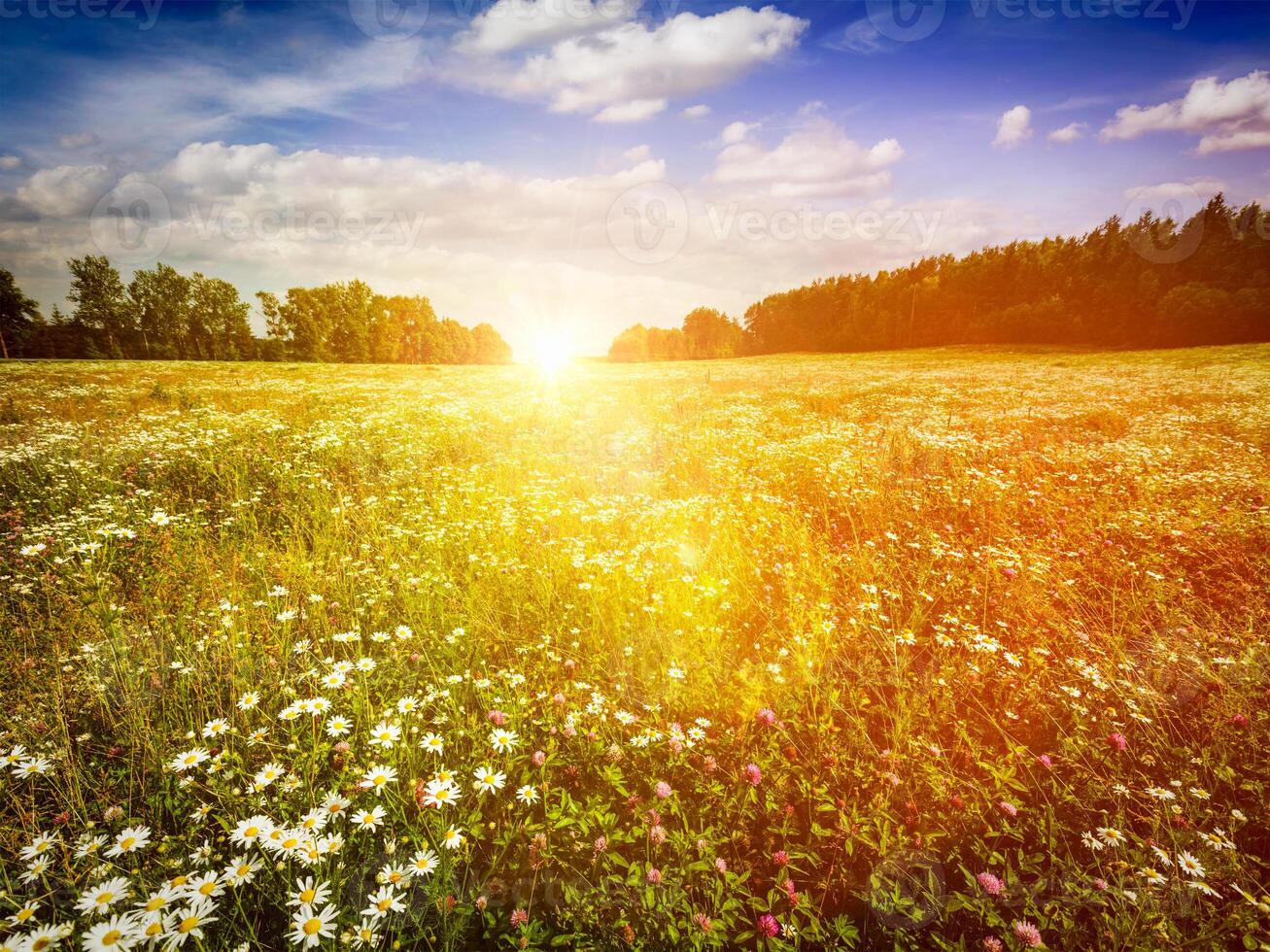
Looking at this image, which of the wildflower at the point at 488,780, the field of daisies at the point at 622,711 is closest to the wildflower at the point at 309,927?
the field of daisies at the point at 622,711

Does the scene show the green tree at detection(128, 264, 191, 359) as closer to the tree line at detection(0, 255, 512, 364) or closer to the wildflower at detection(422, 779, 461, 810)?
the tree line at detection(0, 255, 512, 364)

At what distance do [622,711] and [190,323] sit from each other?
88.2 meters

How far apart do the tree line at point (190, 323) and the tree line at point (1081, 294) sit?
69074 mm

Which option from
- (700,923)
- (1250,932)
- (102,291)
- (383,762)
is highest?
(102,291)

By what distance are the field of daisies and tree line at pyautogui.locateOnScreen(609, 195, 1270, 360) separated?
65543 millimetres

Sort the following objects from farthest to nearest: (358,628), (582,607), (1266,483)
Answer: (1266,483)
(582,607)
(358,628)

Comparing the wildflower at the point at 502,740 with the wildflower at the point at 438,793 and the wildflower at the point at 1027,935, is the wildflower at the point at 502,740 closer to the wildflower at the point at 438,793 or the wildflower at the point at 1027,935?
the wildflower at the point at 438,793

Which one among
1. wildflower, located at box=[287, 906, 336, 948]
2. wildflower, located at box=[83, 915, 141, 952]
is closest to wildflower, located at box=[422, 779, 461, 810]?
wildflower, located at box=[287, 906, 336, 948]

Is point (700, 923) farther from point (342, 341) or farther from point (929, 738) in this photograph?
point (342, 341)

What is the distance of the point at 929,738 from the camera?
335 centimetres

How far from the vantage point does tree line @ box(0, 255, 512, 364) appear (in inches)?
2256

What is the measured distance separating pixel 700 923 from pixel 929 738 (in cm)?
209

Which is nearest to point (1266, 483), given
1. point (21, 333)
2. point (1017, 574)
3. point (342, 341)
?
point (1017, 574)

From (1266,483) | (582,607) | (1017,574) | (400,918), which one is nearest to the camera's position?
(400,918)
